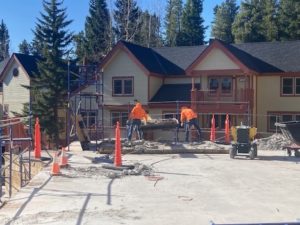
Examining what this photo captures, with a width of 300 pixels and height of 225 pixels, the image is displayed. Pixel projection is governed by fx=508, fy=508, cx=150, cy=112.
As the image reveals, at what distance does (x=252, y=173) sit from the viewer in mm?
14633

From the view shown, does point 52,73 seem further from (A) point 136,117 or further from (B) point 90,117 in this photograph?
(A) point 136,117

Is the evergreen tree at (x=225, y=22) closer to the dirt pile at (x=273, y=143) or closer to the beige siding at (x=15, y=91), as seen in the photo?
the beige siding at (x=15, y=91)

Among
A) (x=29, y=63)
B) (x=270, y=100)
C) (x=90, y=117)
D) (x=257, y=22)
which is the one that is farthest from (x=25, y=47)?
(x=270, y=100)

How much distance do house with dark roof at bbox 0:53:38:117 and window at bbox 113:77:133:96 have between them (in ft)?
44.9

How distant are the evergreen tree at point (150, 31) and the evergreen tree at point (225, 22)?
8.71 m

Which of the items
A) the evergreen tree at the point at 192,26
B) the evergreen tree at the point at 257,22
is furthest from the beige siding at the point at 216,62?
the evergreen tree at the point at 192,26

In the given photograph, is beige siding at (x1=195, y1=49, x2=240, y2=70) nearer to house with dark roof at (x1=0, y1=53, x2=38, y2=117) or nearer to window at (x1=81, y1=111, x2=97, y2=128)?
window at (x1=81, y1=111, x2=97, y2=128)

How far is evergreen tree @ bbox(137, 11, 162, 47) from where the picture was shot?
66425 mm

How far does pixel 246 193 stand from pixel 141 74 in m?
25.6

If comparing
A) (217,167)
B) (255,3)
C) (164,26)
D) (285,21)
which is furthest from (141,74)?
(164,26)

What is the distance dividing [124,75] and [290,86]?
11722mm

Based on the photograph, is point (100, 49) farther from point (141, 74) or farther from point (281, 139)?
point (281, 139)

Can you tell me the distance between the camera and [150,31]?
6688 centimetres

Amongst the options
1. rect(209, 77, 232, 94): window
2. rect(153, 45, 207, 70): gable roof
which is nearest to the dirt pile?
rect(209, 77, 232, 94): window
